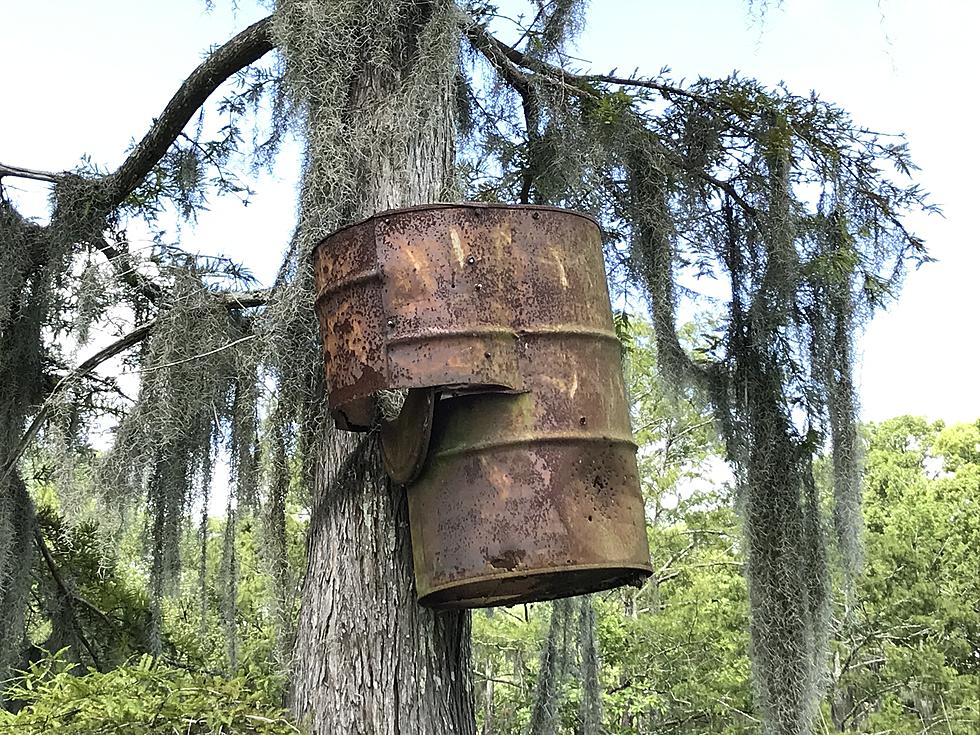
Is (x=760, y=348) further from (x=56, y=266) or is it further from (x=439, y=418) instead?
(x=56, y=266)

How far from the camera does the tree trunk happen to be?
2.68m

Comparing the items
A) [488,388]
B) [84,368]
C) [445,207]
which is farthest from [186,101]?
[488,388]

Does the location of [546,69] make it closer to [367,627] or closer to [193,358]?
[193,358]

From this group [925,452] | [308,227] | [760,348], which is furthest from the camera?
[925,452]

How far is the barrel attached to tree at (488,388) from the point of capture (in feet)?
7.77

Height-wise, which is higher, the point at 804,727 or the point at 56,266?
the point at 56,266

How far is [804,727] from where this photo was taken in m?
3.72

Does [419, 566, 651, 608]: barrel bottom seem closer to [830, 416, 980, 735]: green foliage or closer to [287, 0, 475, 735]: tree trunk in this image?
[287, 0, 475, 735]: tree trunk

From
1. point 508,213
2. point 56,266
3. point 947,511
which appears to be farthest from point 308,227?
point 947,511

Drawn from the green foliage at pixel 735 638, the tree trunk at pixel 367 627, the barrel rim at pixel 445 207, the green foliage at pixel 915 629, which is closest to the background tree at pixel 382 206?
the tree trunk at pixel 367 627

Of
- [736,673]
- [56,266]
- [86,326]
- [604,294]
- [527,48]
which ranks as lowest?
[736,673]

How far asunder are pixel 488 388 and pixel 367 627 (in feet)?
2.53

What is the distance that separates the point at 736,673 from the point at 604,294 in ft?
28.5

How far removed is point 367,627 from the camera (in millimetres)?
2727
